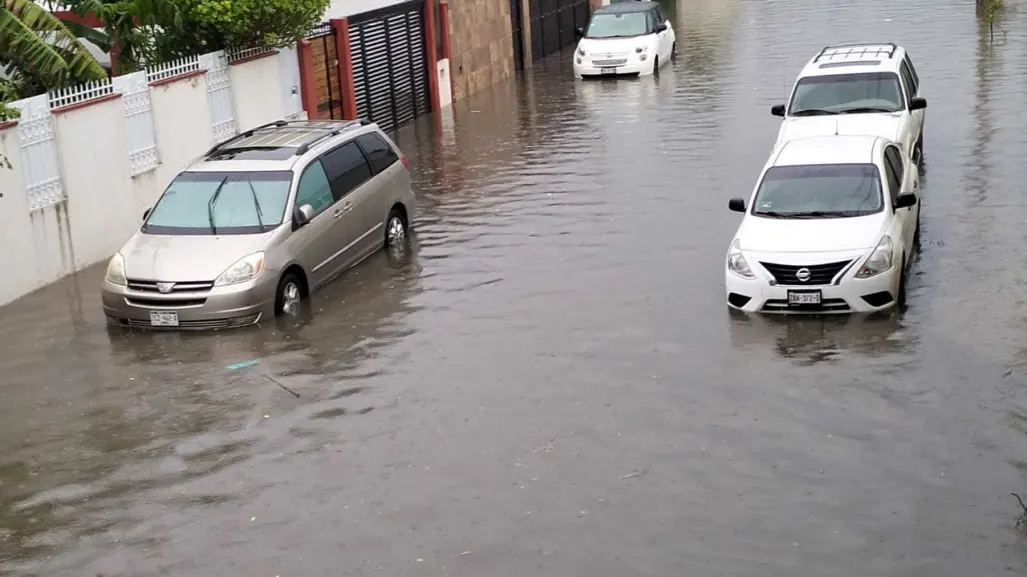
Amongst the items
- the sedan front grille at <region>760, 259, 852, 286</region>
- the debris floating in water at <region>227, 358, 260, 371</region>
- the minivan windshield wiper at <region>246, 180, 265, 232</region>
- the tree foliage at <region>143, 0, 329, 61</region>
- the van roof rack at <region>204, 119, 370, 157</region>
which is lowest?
the debris floating in water at <region>227, 358, 260, 371</region>

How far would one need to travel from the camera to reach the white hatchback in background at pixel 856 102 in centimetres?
1942

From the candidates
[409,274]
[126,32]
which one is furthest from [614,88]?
[409,274]

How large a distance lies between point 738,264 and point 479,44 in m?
22.2

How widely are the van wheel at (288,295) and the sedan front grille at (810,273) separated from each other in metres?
5.48

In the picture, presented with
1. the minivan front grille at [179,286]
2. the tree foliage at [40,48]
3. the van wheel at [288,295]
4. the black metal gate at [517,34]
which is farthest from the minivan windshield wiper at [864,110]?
the black metal gate at [517,34]

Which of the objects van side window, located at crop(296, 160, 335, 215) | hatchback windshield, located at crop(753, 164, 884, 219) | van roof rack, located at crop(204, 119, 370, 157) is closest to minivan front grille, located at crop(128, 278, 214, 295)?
van side window, located at crop(296, 160, 335, 215)

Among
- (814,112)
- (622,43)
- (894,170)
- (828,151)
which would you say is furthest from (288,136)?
(622,43)

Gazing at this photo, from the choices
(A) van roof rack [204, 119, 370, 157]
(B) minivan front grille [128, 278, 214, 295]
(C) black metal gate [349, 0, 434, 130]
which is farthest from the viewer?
(C) black metal gate [349, 0, 434, 130]

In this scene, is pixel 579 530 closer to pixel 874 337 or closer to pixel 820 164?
pixel 874 337

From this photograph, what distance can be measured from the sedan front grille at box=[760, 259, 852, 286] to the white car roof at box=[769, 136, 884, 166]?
2.07 m

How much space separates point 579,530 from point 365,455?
95.1 inches

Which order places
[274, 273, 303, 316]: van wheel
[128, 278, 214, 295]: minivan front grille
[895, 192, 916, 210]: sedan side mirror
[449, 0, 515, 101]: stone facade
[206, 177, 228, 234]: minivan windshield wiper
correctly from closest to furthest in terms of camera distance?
[895, 192, 916, 210]: sedan side mirror < [128, 278, 214, 295]: minivan front grille < [274, 273, 303, 316]: van wheel < [206, 177, 228, 234]: minivan windshield wiper < [449, 0, 515, 101]: stone facade

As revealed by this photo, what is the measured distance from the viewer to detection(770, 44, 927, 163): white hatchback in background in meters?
19.4

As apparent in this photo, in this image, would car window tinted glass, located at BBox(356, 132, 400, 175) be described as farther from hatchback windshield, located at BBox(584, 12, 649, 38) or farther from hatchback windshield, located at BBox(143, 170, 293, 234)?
hatchback windshield, located at BBox(584, 12, 649, 38)
